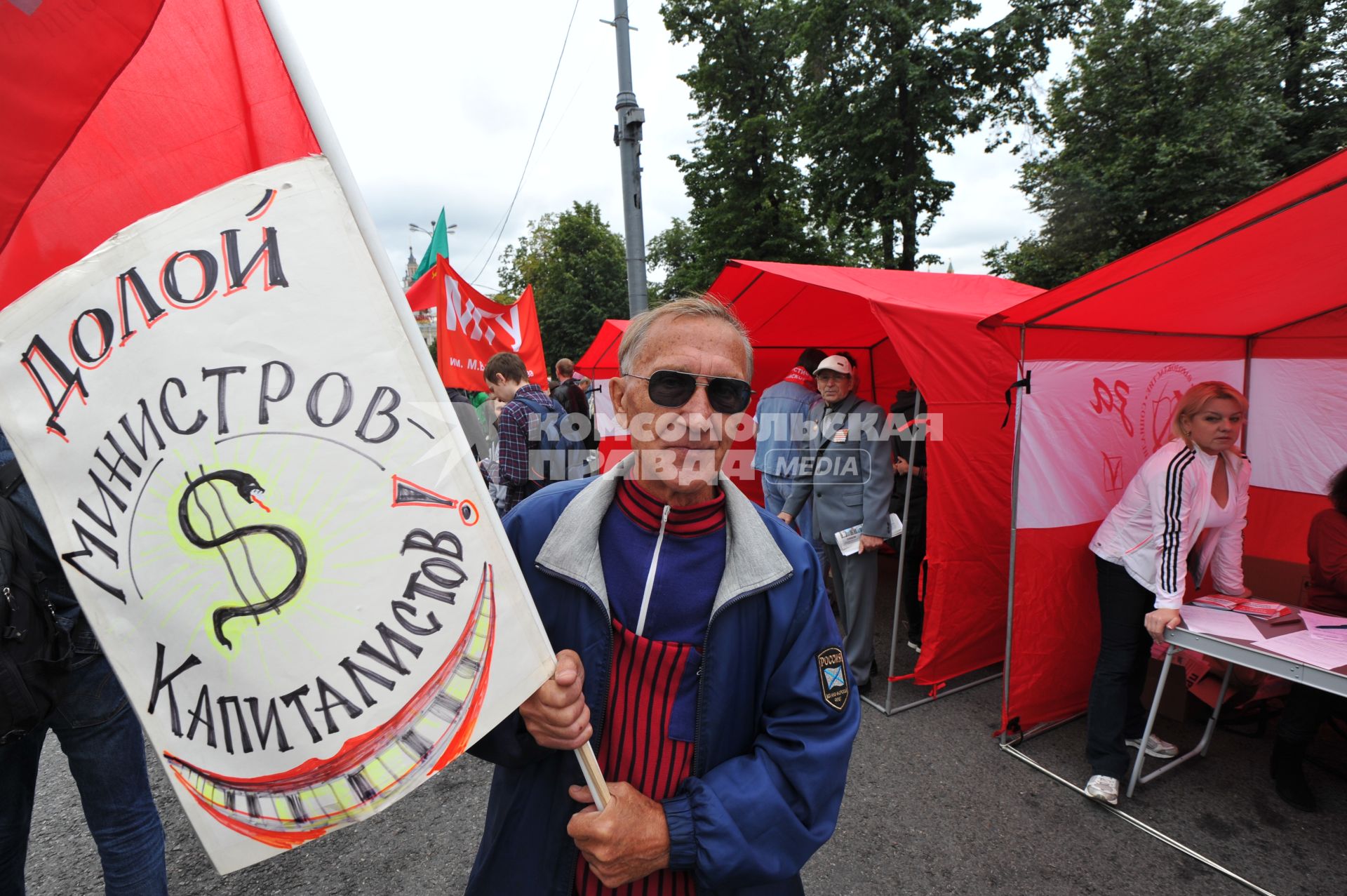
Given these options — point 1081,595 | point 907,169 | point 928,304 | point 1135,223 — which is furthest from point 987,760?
point 1135,223

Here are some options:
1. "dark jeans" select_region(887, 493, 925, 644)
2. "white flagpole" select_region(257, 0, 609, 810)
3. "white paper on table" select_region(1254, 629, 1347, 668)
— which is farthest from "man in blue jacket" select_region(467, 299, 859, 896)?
"dark jeans" select_region(887, 493, 925, 644)

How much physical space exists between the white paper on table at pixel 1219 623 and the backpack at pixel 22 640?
3.80m

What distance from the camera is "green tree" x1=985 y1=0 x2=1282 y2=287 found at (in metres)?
13.8

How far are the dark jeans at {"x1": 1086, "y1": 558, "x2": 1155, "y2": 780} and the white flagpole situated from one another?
3117 millimetres

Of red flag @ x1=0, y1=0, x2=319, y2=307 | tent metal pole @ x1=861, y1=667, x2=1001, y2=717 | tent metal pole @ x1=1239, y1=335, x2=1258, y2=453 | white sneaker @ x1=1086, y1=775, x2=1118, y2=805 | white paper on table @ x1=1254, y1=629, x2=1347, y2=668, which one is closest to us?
red flag @ x1=0, y1=0, x2=319, y2=307

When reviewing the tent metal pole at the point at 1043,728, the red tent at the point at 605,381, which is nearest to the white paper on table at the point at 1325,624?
the tent metal pole at the point at 1043,728

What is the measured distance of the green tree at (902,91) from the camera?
13102 mm

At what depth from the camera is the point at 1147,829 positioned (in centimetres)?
258

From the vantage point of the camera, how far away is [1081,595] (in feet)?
11.0

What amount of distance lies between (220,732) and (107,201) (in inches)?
27.0

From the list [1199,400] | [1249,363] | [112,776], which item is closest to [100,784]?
[112,776]

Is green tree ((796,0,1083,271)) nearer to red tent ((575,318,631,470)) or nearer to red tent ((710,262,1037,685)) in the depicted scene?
red tent ((575,318,631,470))

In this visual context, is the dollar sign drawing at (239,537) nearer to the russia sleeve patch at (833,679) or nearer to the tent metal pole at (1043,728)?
the russia sleeve patch at (833,679)

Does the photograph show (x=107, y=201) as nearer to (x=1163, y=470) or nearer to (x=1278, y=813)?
(x=1163, y=470)
